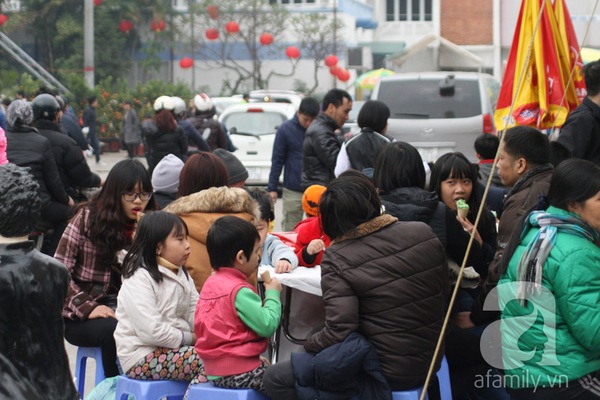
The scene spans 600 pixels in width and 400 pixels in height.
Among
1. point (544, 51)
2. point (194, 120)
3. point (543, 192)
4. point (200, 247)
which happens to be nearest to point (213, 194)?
point (200, 247)

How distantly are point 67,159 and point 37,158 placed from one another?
A: 0.58 meters

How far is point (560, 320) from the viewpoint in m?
4.27

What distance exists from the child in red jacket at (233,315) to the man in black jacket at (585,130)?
2541mm

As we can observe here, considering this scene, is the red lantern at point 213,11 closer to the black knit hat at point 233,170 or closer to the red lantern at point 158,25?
the red lantern at point 158,25

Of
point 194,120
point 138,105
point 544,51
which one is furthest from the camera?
point 138,105

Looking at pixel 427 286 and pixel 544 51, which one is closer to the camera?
pixel 427 286

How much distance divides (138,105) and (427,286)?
28.7 metres

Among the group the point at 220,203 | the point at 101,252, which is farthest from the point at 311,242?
the point at 101,252

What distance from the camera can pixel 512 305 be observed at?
4.51 meters

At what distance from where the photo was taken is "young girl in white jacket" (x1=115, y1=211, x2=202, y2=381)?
5199 millimetres

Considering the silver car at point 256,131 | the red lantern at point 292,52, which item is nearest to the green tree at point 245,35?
the red lantern at point 292,52

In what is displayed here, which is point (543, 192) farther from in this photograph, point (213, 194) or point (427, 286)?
point (213, 194)

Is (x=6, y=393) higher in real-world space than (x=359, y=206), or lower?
lower

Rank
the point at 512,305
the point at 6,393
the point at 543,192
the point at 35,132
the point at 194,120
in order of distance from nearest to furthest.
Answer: the point at 6,393 < the point at 512,305 < the point at 543,192 < the point at 35,132 < the point at 194,120
